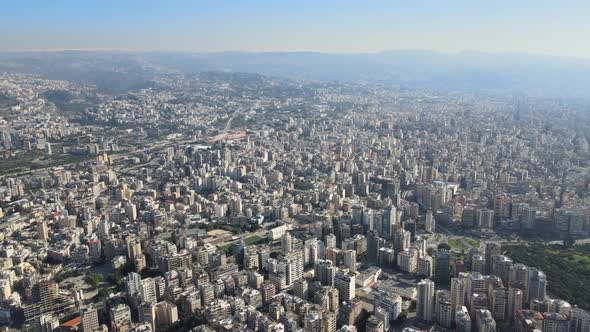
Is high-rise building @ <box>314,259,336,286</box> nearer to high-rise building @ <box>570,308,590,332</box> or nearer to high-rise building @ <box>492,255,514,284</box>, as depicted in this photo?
high-rise building @ <box>492,255,514,284</box>

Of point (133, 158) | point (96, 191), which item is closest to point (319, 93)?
point (133, 158)

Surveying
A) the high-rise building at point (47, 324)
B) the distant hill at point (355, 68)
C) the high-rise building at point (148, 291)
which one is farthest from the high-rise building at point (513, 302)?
the distant hill at point (355, 68)

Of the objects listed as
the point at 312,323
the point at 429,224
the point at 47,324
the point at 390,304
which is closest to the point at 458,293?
the point at 390,304

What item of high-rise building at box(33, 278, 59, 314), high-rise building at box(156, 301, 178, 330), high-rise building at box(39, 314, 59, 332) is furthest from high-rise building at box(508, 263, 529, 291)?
high-rise building at box(33, 278, 59, 314)

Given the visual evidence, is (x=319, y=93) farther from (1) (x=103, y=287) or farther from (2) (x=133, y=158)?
(1) (x=103, y=287)

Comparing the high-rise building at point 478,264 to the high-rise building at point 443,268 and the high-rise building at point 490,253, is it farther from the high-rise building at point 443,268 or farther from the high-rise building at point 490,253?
the high-rise building at point 443,268

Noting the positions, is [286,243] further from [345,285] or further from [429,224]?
[429,224]
